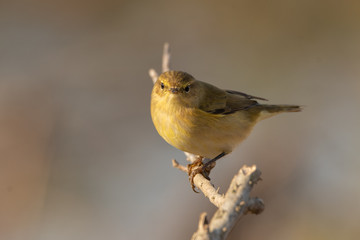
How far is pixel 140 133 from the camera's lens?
26.6 feet

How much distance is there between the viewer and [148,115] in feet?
27.6

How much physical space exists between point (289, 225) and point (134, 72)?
4957mm

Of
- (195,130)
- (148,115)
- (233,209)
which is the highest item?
(148,115)

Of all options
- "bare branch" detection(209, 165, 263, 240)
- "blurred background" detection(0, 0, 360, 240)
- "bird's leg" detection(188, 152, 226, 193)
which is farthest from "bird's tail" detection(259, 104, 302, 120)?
"bare branch" detection(209, 165, 263, 240)

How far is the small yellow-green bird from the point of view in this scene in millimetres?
4047

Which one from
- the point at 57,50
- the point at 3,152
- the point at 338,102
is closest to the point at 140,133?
the point at 3,152

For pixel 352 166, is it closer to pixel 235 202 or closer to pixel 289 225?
pixel 289 225

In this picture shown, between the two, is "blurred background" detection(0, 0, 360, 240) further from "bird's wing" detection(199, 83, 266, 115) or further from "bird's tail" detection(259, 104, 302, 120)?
"bird's wing" detection(199, 83, 266, 115)

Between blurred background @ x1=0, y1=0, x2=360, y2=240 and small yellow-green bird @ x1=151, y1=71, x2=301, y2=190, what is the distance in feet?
7.06

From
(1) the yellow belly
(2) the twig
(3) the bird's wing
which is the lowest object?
(2) the twig

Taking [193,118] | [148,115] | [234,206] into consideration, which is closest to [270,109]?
[193,118]

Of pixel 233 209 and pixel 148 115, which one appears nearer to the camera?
pixel 233 209

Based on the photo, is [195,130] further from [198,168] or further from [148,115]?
[148,115]

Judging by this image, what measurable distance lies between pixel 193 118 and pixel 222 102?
571mm
